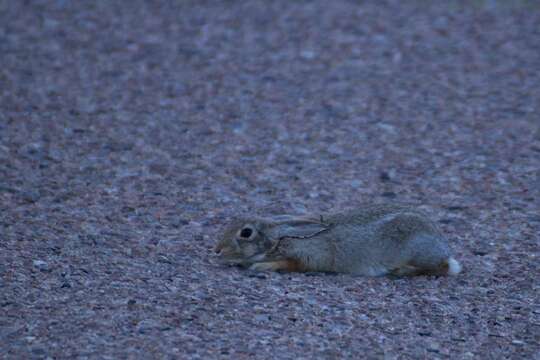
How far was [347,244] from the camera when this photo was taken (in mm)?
6340

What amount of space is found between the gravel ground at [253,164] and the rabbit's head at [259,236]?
0.13 meters

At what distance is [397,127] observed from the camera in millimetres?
9461

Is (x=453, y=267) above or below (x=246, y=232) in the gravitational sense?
below

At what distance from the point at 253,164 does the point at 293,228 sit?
2.12 metres

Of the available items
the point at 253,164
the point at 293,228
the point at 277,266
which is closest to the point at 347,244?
the point at 293,228

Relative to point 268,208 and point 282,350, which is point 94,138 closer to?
point 268,208

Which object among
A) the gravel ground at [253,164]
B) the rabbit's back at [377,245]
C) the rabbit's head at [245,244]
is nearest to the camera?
the gravel ground at [253,164]

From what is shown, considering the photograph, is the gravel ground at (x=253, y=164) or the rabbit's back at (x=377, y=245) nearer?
the gravel ground at (x=253, y=164)

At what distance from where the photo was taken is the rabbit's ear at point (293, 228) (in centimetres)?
641

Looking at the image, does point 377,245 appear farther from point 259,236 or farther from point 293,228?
point 259,236

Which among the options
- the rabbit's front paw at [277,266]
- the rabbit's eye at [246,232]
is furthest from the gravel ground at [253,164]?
the rabbit's eye at [246,232]

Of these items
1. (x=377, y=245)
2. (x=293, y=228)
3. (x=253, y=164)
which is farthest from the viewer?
(x=253, y=164)

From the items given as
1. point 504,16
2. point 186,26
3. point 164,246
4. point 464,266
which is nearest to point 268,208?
point 164,246

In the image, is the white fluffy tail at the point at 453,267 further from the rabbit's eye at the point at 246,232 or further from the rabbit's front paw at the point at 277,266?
the rabbit's eye at the point at 246,232
